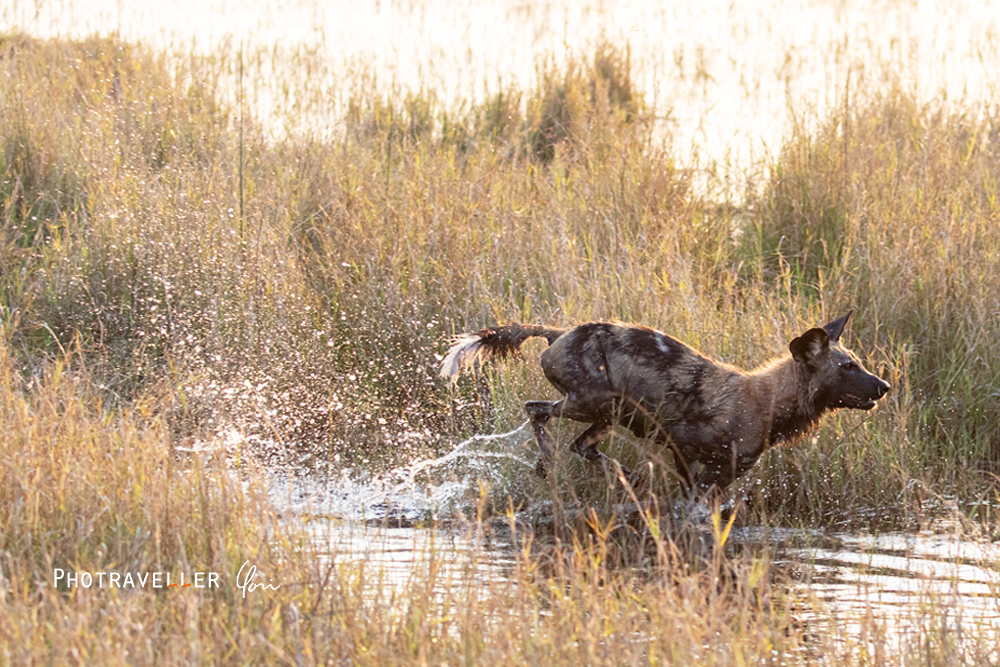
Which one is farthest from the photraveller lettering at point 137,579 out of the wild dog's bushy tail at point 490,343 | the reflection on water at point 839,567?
the wild dog's bushy tail at point 490,343

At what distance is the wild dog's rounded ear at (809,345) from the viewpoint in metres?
5.30

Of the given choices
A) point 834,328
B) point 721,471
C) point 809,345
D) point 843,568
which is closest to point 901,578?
point 843,568

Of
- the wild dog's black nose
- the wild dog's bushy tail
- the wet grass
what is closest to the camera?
the wet grass

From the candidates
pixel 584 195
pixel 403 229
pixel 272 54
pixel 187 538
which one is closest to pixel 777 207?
pixel 584 195

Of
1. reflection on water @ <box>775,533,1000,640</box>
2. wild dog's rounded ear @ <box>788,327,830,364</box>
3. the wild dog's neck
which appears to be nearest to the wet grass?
reflection on water @ <box>775,533,1000,640</box>

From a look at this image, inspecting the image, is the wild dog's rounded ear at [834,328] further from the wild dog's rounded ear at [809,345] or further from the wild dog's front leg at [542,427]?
the wild dog's front leg at [542,427]

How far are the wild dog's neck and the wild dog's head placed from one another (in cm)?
3

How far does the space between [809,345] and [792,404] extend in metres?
0.29

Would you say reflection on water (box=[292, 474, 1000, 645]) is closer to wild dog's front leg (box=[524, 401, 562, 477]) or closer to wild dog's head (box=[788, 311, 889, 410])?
wild dog's front leg (box=[524, 401, 562, 477])

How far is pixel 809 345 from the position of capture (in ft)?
17.7

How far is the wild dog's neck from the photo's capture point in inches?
215

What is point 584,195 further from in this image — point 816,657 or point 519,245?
point 816,657

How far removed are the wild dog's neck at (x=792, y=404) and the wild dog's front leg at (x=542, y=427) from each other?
101 cm

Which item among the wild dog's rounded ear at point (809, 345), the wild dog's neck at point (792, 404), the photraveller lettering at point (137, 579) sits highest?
the wild dog's rounded ear at point (809, 345)
